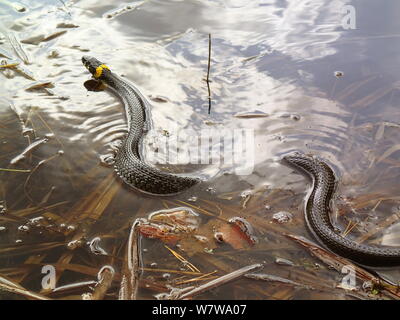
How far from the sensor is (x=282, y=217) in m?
3.43

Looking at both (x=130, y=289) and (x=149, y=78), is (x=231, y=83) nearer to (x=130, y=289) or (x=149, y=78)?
(x=149, y=78)

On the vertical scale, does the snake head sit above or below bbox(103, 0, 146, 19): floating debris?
below

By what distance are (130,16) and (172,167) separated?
147 inches

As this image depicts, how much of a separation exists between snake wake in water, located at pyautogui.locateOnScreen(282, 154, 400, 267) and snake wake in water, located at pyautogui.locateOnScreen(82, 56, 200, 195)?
119 centimetres

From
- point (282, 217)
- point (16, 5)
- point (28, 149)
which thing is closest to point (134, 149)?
point (28, 149)

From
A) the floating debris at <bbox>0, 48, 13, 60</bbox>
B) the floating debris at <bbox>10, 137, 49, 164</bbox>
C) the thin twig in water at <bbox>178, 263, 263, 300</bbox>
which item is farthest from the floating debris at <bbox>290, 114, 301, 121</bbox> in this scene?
the floating debris at <bbox>0, 48, 13, 60</bbox>

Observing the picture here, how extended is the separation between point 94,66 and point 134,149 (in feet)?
6.44

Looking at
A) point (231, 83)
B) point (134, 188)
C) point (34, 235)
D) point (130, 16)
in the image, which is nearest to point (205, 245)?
point (134, 188)

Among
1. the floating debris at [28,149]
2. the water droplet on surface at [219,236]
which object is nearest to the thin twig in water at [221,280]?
the water droplet on surface at [219,236]

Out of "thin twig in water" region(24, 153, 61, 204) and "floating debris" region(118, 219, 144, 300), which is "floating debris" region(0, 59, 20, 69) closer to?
"thin twig in water" region(24, 153, 61, 204)

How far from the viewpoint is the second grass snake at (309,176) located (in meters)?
3.02

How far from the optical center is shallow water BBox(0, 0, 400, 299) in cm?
318

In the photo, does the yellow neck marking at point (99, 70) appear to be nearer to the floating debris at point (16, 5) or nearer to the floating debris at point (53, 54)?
the floating debris at point (53, 54)

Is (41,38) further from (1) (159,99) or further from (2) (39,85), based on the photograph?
(1) (159,99)
